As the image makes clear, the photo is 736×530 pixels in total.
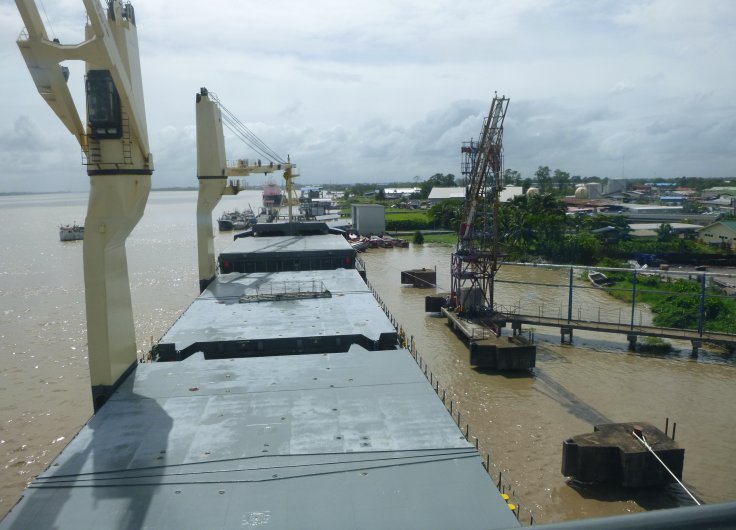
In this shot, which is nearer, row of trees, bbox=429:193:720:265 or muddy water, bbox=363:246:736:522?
muddy water, bbox=363:246:736:522

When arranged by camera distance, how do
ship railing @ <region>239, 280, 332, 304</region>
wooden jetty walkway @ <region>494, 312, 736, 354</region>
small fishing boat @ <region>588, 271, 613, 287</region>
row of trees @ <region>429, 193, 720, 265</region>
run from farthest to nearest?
row of trees @ <region>429, 193, 720, 265</region> < small fishing boat @ <region>588, 271, 613, 287</region> < wooden jetty walkway @ <region>494, 312, 736, 354</region> < ship railing @ <region>239, 280, 332, 304</region>

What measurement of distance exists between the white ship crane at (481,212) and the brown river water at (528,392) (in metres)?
3.10

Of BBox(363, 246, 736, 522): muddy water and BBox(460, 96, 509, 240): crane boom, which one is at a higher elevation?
BBox(460, 96, 509, 240): crane boom

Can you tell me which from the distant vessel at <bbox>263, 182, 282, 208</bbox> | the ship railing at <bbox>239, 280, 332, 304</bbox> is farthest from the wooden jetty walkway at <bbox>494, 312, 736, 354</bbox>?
the distant vessel at <bbox>263, 182, 282, 208</bbox>

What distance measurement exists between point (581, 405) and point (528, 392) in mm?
2486

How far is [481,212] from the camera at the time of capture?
119 feet

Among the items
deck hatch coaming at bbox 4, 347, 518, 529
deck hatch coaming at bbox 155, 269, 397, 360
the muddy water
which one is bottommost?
the muddy water

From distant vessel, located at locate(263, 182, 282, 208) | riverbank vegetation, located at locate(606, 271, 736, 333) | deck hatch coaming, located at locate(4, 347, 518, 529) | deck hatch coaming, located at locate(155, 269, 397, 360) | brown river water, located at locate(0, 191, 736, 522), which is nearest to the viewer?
deck hatch coaming, located at locate(4, 347, 518, 529)

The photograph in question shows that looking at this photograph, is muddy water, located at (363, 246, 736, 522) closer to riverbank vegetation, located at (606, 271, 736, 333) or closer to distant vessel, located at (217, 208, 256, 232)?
riverbank vegetation, located at (606, 271, 736, 333)

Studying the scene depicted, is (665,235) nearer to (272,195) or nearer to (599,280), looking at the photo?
(599,280)

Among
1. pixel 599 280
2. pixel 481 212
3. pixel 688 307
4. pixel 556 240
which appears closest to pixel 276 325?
pixel 481 212

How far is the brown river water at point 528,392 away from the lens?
18.8 metres

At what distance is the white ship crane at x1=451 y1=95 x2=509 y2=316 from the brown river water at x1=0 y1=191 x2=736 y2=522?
3.10m

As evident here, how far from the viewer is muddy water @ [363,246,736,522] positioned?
1825 centimetres
